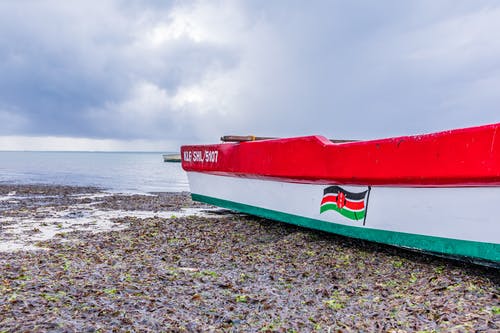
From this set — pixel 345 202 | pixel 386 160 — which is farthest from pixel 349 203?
pixel 386 160

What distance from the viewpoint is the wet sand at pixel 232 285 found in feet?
9.94

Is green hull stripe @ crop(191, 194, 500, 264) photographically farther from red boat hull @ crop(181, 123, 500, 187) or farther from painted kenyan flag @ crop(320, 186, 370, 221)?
red boat hull @ crop(181, 123, 500, 187)

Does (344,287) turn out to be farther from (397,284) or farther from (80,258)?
(80,258)

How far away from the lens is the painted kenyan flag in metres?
5.39

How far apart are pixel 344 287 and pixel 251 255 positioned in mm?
1553

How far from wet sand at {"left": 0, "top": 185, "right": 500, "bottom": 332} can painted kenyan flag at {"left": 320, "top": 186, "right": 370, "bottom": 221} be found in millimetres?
510

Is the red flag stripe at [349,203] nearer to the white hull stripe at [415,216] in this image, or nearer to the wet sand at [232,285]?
the white hull stripe at [415,216]

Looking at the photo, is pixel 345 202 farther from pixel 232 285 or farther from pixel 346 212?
pixel 232 285

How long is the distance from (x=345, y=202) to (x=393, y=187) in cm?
Answer: 83

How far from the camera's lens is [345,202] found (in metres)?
5.65

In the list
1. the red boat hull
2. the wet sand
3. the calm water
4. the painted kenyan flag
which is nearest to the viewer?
the wet sand

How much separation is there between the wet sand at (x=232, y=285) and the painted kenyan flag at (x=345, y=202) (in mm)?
510

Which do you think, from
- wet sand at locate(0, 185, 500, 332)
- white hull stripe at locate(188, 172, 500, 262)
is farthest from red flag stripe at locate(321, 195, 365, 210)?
wet sand at locate(0, 185, 500, 332)

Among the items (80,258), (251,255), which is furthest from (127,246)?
(251,255)
